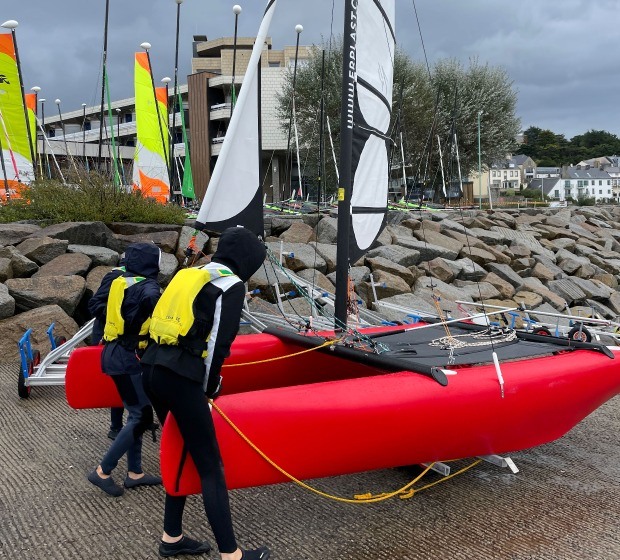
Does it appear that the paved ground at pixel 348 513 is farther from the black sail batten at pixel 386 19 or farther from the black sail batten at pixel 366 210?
the black sail batten at pixel 386 19

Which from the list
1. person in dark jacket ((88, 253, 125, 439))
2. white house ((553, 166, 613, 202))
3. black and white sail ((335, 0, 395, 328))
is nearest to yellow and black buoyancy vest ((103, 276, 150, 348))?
person in dark jacket ((88, 253, 125, 439))

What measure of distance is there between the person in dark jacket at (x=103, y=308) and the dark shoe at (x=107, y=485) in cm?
87

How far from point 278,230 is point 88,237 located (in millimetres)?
3659

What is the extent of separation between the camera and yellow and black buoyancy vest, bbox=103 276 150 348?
3605 millimetres

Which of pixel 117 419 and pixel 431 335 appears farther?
pixel 431 335

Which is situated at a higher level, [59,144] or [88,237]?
[59,144]

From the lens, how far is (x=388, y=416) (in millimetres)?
3289

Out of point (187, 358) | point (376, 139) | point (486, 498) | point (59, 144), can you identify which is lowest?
point (486, 498)

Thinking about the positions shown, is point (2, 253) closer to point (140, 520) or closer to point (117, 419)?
point (117, 419)

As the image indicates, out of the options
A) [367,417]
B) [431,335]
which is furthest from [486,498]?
[431,335]

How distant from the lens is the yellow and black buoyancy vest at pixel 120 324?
361 centimetres

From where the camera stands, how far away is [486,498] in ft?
12.2

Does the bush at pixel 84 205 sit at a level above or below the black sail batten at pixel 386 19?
below

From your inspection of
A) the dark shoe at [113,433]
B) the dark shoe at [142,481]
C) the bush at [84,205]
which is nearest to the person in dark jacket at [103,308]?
the dark shoe at [113,433]
